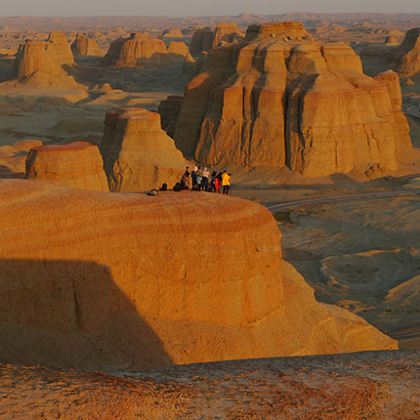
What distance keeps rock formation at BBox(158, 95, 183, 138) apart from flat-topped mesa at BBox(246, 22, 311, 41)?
6016 mm

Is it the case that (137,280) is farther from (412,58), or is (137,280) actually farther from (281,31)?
(412,58)

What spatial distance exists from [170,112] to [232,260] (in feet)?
104

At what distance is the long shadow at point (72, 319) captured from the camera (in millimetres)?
11070

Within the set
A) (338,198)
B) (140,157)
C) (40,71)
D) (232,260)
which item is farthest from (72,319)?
(40,71)

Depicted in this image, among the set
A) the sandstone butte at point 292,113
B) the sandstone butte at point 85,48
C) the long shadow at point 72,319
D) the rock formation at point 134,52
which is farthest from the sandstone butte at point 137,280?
the sandstone butte at point 85,48

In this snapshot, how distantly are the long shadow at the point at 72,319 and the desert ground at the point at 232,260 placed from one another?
0.08 ft

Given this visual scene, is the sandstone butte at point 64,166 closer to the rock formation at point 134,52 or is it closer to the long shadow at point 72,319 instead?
the long shadow at point 72,319

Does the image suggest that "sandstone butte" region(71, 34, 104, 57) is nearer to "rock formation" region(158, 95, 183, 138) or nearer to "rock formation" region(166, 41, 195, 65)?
"rock formation" region(166, 41, 195, 65)

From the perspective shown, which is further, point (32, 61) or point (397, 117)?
point (32, 61)

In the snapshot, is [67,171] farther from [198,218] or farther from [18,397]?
[18,397]

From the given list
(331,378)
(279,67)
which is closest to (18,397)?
(331,378)

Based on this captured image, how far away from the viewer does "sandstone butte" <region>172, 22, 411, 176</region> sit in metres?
36.7

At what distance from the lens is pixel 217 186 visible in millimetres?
21906

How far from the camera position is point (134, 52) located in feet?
297
